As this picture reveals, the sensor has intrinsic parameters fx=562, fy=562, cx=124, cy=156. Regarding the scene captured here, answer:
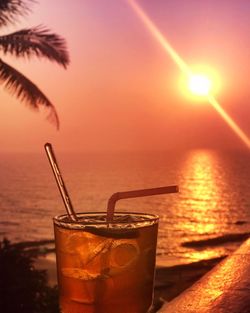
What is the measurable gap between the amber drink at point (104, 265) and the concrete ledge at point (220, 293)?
174 mm

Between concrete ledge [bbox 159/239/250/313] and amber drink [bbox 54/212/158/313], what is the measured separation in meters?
0.17

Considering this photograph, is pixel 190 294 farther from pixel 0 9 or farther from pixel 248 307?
pixel 0 9

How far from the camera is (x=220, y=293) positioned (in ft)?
3.56

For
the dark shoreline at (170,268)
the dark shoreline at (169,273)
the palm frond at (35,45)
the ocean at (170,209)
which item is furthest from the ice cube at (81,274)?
the ocean at (170,209)

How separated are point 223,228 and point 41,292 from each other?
59235 millimetres

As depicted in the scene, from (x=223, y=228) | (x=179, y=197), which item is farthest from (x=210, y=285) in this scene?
(x=179, y=197)

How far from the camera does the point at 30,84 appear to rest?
14109 millimetres

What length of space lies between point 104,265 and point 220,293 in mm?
320

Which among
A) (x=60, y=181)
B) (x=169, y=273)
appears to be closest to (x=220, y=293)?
(x=60, y=181)

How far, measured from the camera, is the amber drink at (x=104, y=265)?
4.25 ft

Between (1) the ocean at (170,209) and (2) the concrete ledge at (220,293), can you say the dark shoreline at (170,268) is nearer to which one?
(1) the ocean at (170,209)

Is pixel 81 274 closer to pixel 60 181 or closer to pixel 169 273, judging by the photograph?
pixel 60 181

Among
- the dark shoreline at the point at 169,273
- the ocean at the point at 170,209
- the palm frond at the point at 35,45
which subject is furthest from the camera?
the ocean at the point at 170,209

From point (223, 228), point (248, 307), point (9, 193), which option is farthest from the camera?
point (9, 193)
